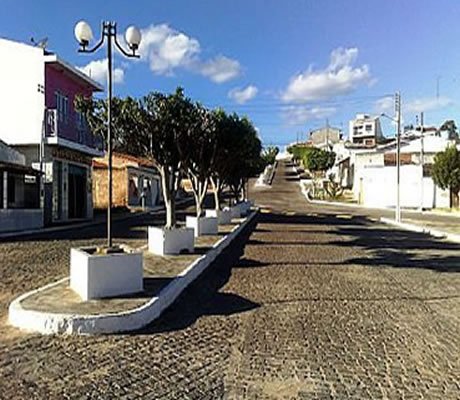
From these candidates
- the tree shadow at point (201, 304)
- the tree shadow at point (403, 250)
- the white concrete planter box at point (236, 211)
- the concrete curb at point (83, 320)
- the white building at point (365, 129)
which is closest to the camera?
the concrete curb at point (83, 320)

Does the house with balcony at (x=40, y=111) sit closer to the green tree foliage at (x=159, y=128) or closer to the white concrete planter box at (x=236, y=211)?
the white concrete planter box at (x=236, y=211)

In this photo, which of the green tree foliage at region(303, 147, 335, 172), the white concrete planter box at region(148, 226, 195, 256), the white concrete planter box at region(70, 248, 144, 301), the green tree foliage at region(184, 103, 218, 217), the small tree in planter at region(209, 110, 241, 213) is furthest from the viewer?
the green tree foliage at region(303, 147, 335, 172)

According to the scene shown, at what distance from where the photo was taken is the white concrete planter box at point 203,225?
19.0m

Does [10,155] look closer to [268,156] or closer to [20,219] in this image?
[20,219]

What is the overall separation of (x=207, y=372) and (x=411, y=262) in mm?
10301

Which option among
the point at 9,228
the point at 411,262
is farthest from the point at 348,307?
the point at 9,228

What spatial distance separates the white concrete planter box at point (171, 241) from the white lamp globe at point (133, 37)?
4466 millimetres

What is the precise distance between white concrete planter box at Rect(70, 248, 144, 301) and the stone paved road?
81 cm

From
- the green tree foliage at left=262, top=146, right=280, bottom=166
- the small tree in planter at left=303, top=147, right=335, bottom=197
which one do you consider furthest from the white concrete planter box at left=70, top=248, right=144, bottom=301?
the small tree in planter at left=303, top=147, right=335, bottom=197

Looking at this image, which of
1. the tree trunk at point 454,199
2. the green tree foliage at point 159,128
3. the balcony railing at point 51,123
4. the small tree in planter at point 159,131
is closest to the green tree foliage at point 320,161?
the tree trunk at point 454,199

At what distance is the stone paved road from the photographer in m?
5.36

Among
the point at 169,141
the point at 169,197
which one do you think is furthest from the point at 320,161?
the point at 169,141

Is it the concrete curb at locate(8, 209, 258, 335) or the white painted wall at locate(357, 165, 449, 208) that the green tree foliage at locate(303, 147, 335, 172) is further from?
the concrete curb at locate(8, 209, 258, 335)

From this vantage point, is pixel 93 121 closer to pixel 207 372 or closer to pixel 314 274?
pixel 314 274
